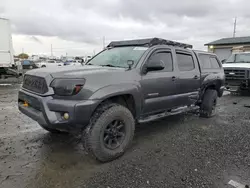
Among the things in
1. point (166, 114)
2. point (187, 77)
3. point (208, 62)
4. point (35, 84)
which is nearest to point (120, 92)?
point (35, 84)

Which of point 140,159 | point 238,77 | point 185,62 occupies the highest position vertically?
point 185,62

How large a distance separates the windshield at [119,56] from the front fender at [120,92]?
0.50 metres

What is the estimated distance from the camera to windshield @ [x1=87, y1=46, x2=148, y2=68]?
3.82m

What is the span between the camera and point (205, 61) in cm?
563

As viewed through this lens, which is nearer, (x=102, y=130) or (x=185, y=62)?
(x=102, y=130)

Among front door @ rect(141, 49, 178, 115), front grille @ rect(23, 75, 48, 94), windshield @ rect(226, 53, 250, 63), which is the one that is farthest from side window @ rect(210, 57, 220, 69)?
windshield @ rect(226, 53, 250, 63)

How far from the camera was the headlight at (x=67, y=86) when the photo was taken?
2809mm

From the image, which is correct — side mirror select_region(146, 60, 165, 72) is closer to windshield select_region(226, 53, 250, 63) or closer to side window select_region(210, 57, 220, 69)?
side window select_region(210, 57, 220, 69)

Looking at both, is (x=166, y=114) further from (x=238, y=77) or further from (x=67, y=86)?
(x=238, y=77)

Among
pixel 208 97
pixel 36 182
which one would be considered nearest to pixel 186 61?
pixel 208 97


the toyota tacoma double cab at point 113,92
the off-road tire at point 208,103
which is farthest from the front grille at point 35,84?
the off-road tire at point 208,103

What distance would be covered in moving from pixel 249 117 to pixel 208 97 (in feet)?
4.66

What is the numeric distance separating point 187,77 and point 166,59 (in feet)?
2.50

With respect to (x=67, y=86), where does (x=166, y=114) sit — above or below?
below
